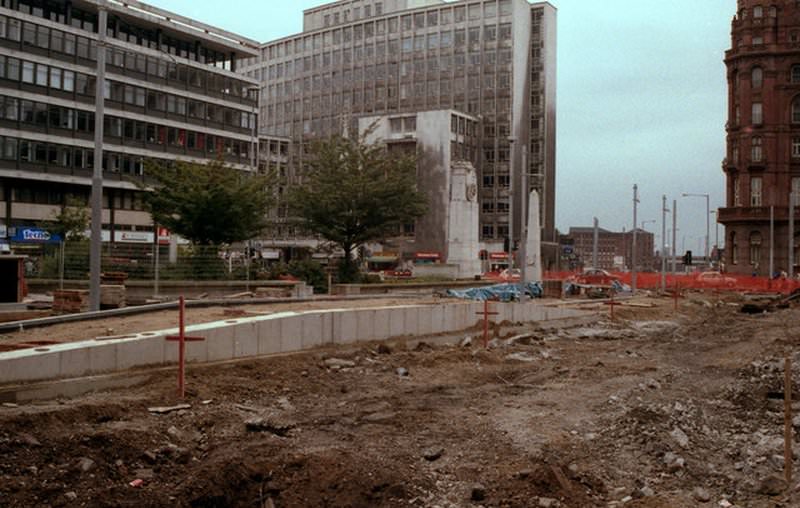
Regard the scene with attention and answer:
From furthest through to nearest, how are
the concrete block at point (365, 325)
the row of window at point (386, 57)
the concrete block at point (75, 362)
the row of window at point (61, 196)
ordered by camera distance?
1. the row of window at point (386, 57)
2. the row of window at point (61, 196)
3. the concrete block at point (365, 325)
4. the concrete block at point (75, 362)

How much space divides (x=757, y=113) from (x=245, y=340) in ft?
236

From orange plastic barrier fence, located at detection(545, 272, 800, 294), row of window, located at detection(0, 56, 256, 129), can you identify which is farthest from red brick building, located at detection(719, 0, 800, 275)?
row of window, located at detection(0, 56, 256, 129)

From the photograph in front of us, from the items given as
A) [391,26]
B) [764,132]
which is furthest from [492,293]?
[391,26]

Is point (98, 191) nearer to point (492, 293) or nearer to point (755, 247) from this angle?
point (492, 293)

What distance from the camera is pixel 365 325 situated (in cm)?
1981

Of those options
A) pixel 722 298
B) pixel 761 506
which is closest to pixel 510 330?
pixel 761 506

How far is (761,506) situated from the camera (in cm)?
823

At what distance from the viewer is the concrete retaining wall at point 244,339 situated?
11734mm

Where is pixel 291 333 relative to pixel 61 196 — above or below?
below

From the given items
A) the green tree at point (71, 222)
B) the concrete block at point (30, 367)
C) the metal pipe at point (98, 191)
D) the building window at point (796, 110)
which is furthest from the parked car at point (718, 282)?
the concrete block at point (30, 367)

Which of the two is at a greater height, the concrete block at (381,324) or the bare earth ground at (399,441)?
the concrete block at (381,324)

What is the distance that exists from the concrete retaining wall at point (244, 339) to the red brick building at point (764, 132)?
5647 cm

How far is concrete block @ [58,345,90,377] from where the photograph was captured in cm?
1188

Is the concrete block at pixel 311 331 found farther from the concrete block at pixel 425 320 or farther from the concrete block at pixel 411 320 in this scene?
the concrete block at pixel 425 320
